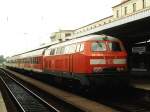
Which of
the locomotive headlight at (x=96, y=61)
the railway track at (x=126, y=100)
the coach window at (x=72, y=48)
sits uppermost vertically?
the coach window at (x=72, y=48)

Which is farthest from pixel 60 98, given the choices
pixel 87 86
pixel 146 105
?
pixel 146 105

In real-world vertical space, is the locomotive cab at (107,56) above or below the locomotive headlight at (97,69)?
above

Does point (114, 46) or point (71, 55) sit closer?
point (114, 46)

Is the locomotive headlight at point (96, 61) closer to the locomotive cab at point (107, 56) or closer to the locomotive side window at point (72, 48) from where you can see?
the locomotive cab at point (107, 56)

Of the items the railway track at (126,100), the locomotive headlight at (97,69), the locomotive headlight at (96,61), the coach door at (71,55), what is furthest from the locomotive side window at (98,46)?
the railway track at (126,100)

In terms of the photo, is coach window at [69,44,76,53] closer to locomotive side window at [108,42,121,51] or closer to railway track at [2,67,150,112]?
locomotive side window at [108,42,121,51]

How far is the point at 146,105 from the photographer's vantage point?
13234 mm

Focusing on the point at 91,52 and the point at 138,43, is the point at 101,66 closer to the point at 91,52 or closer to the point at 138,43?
the point at 91,52

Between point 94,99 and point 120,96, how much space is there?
158 centimetres

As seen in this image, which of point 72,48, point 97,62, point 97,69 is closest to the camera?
point 97,69

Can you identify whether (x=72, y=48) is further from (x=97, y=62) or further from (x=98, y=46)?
(x=97, y=62)

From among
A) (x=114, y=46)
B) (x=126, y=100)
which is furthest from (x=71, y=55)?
(x=126, y=100)

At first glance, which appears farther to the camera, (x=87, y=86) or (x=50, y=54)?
(x=50, y=54)

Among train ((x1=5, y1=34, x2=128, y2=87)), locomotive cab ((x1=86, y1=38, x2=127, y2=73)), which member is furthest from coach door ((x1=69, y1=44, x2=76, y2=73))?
locomotive cab ((x1=86, y1=38, x2=127, y2=73))
